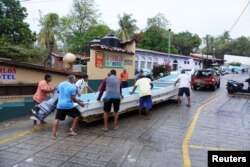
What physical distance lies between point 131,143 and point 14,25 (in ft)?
114

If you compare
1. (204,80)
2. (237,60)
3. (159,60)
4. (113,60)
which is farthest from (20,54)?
(237,60)

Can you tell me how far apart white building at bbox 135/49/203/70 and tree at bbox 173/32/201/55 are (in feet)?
48.5

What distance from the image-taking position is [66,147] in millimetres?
7113

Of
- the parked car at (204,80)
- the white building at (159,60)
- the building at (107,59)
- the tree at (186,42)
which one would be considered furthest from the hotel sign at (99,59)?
the tree at (186,42)

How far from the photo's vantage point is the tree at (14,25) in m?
37.1

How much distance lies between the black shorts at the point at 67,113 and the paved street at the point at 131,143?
1.80 ft

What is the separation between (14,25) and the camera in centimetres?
3788

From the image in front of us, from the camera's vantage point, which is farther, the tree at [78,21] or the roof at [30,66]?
the tree at [78,21]

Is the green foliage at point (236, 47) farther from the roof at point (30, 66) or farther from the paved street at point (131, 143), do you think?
the paved street at point (131, 143)

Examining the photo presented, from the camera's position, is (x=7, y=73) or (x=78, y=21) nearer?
(x=7, y=73)

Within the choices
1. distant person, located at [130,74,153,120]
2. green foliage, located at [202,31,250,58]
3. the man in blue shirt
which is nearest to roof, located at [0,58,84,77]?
the man in blue shirt

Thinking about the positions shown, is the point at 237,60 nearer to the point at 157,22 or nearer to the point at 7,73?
the point at 157,22

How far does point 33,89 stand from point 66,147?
5.83 metres

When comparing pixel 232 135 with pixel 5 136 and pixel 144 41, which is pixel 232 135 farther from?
pixel 144 41
